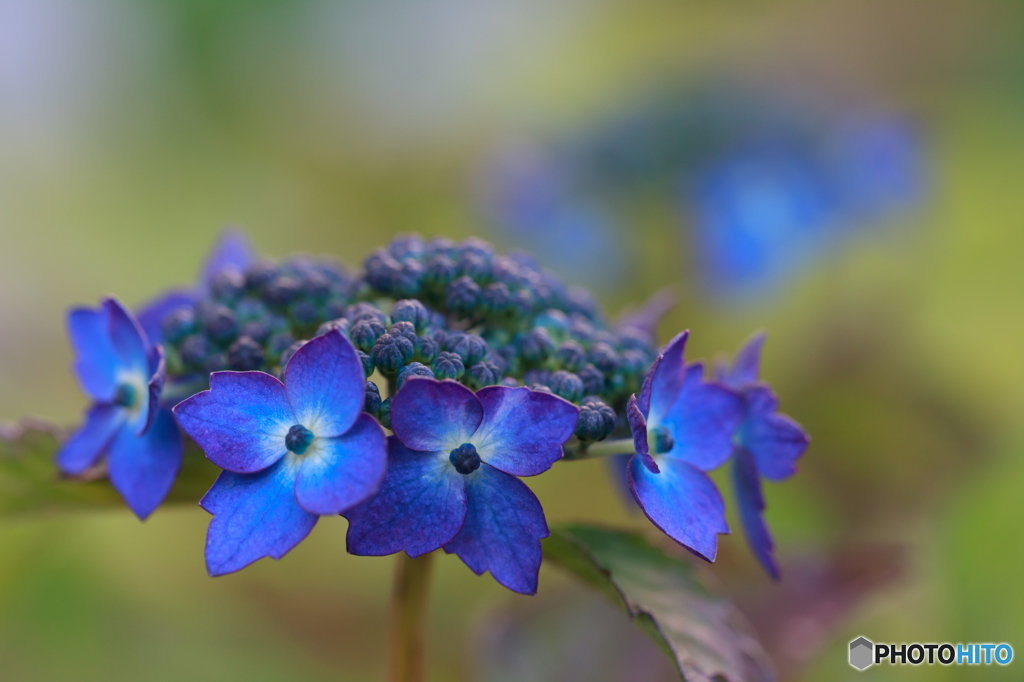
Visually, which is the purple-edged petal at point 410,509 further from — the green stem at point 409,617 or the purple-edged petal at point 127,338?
the purple-edged petal at point 127,338

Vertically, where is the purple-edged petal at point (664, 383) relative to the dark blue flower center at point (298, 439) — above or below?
above

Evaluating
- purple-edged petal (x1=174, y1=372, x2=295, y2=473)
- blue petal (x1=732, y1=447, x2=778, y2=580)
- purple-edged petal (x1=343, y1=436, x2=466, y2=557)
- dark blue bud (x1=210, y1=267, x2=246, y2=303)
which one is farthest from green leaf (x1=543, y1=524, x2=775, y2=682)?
dark blue bud (x1=210, y1=267, x2=246, y2=303)

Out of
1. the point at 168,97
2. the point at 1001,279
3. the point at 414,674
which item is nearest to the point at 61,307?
the point at 168,97

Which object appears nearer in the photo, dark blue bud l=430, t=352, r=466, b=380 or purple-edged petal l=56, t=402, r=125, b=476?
dark blue bud l=430, t=352, r=466, b=380

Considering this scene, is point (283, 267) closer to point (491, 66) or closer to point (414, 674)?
point (414, 674)

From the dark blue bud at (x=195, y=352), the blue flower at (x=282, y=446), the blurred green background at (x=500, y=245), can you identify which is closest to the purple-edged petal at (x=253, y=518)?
the blue flower at (x=282, y=446)

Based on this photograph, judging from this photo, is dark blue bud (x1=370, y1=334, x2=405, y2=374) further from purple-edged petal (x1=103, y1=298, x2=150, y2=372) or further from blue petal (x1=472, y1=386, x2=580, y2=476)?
purple-edged petal (x1=103, y1=298, x2=150, y2=372)
